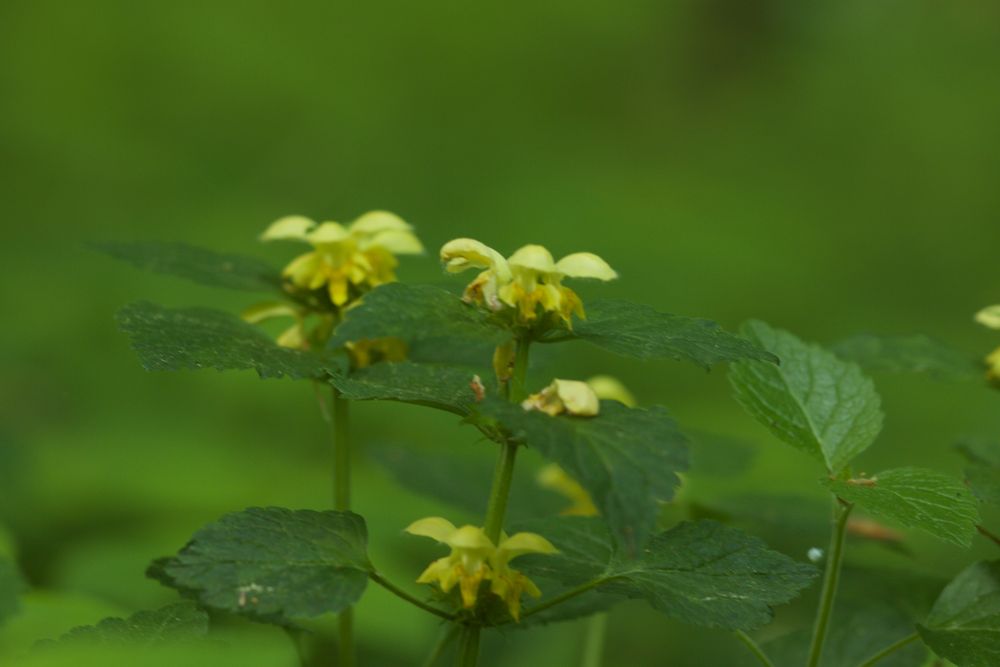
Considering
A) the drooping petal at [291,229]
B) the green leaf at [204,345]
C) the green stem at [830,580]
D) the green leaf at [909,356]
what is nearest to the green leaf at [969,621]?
the green stem at [830,580]

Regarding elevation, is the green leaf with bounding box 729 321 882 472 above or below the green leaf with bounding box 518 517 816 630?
above

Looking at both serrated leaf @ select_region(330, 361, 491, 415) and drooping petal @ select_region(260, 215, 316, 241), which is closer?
serrated leaf @ select_region(330, 361, 491, 415)

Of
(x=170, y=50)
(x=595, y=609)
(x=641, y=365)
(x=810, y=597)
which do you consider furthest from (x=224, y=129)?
(x=595, y=609)

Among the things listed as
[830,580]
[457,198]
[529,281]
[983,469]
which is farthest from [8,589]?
[457,198]

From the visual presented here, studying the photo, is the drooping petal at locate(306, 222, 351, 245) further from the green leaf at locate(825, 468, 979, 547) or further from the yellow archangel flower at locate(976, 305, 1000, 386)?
the yellow archangel flower at locate(976, 305, 1000, 386)

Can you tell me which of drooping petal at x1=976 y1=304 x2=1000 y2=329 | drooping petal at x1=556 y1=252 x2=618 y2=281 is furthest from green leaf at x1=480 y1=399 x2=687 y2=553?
drooping petal at x1=976 y1=304 x2=1000 y2=329

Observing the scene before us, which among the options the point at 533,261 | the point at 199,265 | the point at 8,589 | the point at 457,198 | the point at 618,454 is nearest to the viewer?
the point at 618,454

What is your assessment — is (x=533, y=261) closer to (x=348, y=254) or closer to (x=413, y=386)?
(x=413, y=386)
